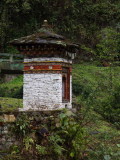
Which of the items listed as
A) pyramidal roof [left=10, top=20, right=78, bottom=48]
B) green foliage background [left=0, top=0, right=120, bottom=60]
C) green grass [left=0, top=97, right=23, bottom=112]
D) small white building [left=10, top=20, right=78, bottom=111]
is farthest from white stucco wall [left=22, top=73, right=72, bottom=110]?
green foliage background [left=0, top=0, right=120, bottom=60]

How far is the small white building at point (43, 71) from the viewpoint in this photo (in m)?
10.8

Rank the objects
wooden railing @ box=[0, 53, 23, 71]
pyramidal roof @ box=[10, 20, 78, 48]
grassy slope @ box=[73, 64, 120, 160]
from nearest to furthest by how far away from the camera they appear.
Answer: grassy slope @ box=[73, 64, 120, 160], pyramidal roof @ box=[10, 20, 78, 48], wooden railing @ box=[0, 53, 23, 71]

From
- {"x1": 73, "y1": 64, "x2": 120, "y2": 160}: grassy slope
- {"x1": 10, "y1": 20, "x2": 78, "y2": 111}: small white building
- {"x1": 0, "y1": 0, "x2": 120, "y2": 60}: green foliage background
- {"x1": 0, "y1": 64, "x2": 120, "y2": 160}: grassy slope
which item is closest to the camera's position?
{"x1": 73, "y1": 64, "x2": 120, "y2": 160}: grassy slope

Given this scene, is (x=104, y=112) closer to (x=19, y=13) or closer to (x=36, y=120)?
(x=36, y=120)

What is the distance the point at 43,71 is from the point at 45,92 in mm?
735

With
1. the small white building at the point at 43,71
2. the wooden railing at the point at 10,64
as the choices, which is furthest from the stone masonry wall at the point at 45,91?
the wooden railing at the point at 10,64

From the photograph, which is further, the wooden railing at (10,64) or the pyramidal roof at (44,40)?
the wooden railing at (10,64)

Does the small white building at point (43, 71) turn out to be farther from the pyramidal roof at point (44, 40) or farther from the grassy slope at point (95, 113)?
the grassy slope at point (95, 113)

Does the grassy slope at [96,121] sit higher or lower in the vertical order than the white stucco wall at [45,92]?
lower

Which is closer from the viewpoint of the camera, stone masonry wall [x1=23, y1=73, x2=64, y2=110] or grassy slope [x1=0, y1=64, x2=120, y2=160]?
grassy slope [x1=0, y1=64, x2=120, y2=160]

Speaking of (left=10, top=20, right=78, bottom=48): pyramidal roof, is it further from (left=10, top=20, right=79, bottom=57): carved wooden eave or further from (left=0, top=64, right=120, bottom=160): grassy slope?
(left=0, top=64, right=120, bottom=160): grassy slope

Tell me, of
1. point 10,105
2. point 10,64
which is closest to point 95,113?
point 10,105

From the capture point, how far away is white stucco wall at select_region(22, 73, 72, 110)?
1078 cm

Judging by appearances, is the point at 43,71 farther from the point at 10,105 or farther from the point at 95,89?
the point at 10,105
